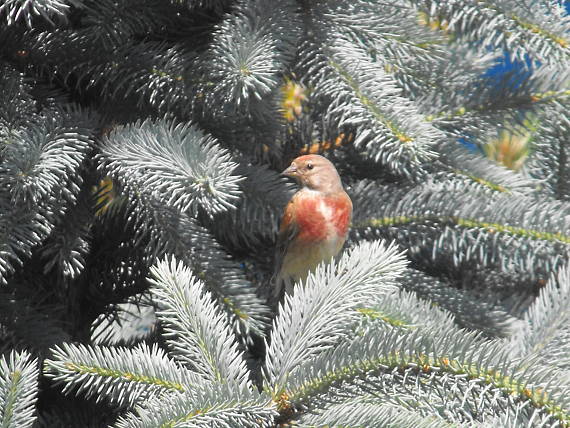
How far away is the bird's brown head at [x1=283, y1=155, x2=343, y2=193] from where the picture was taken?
236 centimetres

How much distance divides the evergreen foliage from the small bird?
5 centimetres

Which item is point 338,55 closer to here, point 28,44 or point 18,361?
point 28,44

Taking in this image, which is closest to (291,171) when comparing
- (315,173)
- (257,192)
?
(315,173)

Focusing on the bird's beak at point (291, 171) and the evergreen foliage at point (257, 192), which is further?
the bird's beak at point (291, 171)

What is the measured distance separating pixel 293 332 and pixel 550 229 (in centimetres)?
90

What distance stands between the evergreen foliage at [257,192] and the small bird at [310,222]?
5 cm

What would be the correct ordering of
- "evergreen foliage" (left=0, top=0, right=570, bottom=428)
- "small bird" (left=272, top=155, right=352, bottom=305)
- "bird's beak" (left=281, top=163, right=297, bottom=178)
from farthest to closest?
"bird's beak" (left=281, top=163, right=297, bottom=178) < "small bird" (left=272, top=155, right=352, bottom=305) < "evergreen foliage" (left=0, top=0, right=570, bottom=428)

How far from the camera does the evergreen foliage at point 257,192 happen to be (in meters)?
1.45

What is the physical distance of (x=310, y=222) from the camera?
300 cm

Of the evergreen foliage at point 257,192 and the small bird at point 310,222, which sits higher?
the evergreen foliage at point 257,192

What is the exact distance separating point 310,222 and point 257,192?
3.02ft

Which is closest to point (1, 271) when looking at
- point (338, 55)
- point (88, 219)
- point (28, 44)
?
point (88, 219)

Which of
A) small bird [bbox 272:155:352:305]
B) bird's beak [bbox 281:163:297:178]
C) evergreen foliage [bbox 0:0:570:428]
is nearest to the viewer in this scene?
evergreen foliage [bbox 0:0:570:428]

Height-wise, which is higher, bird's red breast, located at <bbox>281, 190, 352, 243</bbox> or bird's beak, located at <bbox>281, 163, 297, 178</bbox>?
bird's beak, located at <bbox>281, 163, 297, 178</bbox>
